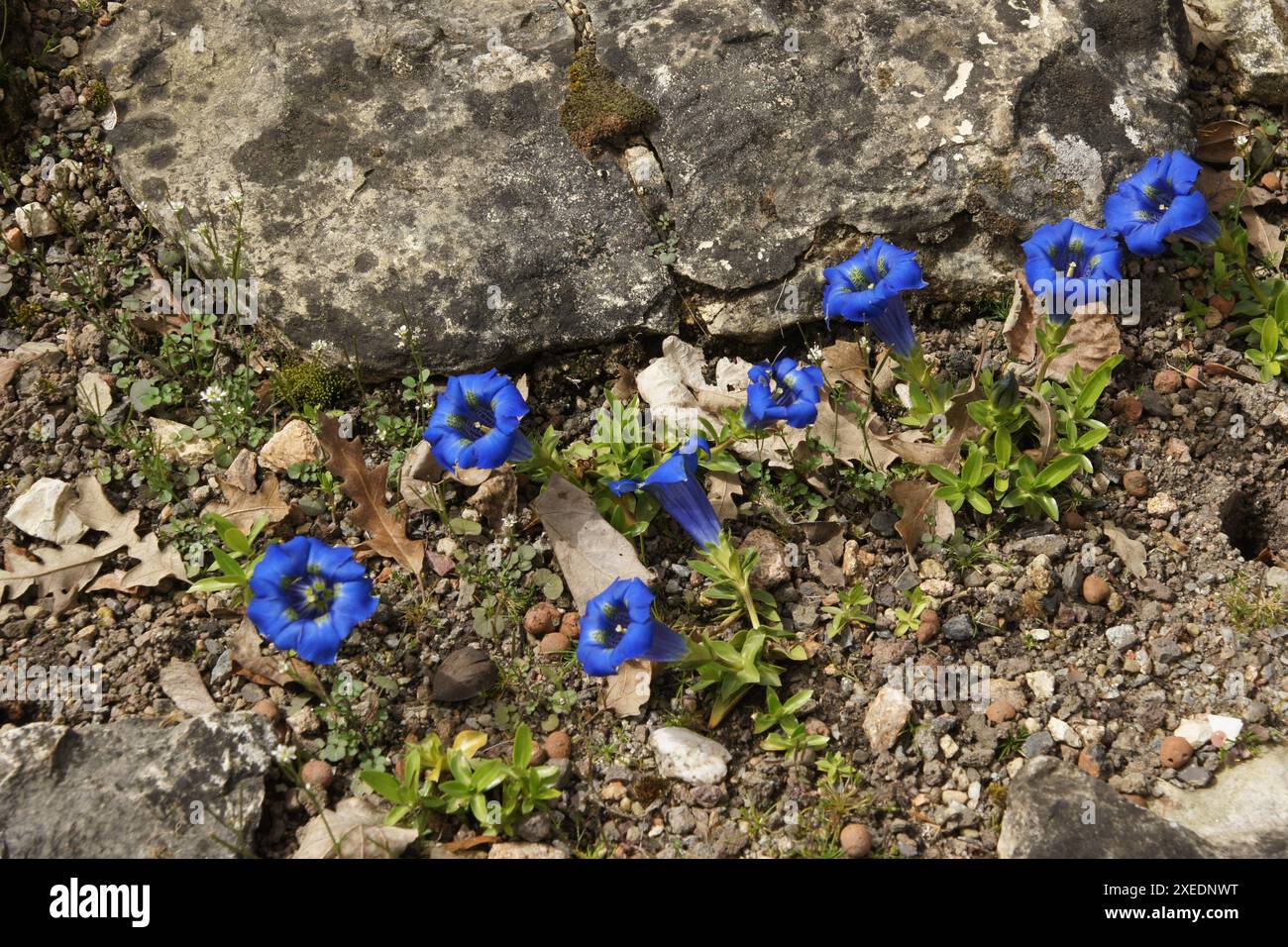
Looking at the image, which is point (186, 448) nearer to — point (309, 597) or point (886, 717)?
point (309, 597)

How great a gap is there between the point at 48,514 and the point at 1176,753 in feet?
12.8

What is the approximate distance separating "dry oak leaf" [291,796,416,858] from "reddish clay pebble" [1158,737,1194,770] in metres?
2.31

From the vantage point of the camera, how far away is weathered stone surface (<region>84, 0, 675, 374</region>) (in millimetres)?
4387

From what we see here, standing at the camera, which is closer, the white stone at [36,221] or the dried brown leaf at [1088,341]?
the dried brown leaf at [1088,341]

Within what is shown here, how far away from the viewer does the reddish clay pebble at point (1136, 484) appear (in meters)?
4.15

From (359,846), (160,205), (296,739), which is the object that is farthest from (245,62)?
(359,846)

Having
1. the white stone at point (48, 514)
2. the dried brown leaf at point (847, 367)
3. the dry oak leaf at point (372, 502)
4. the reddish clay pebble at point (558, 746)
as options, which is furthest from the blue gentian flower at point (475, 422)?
the white stone at point (48, 514)

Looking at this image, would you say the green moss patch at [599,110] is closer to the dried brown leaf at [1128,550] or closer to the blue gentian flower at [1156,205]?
the blue gentian flower at [1156,205]

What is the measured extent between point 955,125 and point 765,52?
84cm

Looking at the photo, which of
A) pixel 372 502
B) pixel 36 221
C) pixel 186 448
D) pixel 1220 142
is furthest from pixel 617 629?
pixel 1220 142

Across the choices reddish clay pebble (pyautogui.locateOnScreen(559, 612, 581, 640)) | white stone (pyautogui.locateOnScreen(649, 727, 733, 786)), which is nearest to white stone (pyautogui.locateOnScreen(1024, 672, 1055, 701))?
white stone (pyautogui.locateOnScreen(649, 727, 733, 786))

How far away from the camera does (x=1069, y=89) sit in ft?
15.1

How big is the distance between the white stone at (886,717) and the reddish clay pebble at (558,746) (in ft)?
3.14

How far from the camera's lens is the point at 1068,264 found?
13.3ft
